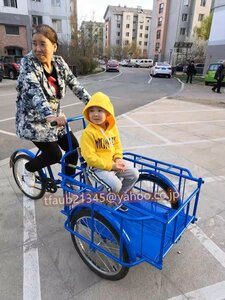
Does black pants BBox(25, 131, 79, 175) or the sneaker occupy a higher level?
black pants BBox(25, 131, 79, 175)

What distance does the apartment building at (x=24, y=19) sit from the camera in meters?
25.6

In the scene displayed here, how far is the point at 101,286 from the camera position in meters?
2.06

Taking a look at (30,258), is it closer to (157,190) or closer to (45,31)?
(157,190)

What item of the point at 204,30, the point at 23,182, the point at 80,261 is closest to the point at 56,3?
the point at 204,30

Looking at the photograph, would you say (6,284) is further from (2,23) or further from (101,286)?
(2,23)

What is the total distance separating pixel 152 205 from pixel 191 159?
226cm

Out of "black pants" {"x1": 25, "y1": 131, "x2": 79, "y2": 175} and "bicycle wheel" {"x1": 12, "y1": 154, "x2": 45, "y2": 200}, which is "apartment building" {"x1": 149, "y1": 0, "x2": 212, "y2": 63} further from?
"black pants" {"x1": 25, "y1": 131, "x2": 79, "y2": 175}

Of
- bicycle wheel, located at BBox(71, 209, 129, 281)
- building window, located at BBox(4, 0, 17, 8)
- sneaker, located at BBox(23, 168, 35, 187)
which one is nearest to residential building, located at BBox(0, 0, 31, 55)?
building window, located at BBox(4, 0, 17, 8)

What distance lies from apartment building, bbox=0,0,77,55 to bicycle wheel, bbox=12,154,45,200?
1028 inches

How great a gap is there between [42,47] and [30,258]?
1.97 meters

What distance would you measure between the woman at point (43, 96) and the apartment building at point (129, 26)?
84731 millimetres

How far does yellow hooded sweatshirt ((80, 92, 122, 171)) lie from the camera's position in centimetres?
214

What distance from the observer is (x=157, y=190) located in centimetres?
272

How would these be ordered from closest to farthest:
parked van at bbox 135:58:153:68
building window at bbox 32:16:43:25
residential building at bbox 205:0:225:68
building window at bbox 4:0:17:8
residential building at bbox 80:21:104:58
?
residential building at bbox 205:0:225:68 < building window at bbox 4:0:17:8 < residential building at bbox 80:21:104:58 < building window at bbox 32:16:43:25 < parked van at bbox 135:58:153:68
